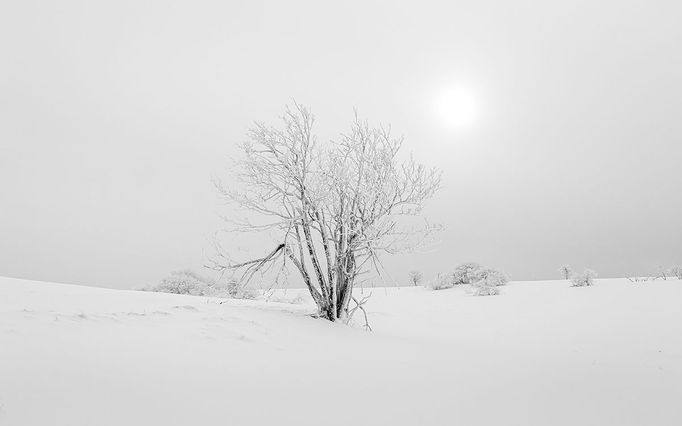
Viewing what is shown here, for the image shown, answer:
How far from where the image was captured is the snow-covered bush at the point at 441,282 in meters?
19.6

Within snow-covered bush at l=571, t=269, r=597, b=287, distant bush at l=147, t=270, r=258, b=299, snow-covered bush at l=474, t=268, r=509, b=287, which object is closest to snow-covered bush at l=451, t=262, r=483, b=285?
snow-covered bush at l=474, t=268, r=509, b=287

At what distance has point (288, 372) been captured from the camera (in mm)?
4008

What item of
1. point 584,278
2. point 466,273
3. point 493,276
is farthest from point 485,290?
point 584,278

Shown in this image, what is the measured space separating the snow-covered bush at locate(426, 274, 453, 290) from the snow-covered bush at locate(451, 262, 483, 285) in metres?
0.27

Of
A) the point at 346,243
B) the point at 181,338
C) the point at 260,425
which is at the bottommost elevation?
the point at 260,425

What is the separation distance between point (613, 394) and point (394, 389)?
2.65 metres

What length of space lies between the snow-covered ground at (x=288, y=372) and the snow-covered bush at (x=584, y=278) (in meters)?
9.34

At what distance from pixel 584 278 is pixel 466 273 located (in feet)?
16.5

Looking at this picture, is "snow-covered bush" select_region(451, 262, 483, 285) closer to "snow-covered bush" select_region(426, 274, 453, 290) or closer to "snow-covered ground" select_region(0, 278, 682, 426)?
"snow-covered bush" select_region(426, 274, 453, 290)

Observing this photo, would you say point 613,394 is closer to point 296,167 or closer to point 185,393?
point 185,393

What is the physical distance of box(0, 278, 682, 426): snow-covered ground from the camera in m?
2.77

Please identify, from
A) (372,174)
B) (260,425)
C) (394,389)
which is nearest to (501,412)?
(394,389)

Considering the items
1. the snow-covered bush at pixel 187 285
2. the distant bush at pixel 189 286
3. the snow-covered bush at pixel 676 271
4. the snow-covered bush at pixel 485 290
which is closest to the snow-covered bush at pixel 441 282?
the snow-covered bush at pixel 485 290

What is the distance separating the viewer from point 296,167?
768cm
